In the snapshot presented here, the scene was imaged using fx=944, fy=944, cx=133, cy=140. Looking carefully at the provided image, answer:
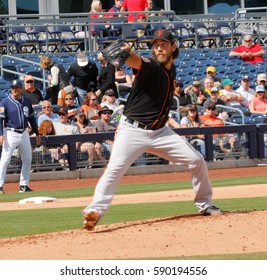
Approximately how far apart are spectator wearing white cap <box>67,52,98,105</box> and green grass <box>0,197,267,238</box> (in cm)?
839

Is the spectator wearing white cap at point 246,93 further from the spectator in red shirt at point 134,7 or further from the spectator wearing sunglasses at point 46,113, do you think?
the spectator wearing sunglasses at point 46,113

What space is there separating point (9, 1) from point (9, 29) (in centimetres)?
Answer: 387

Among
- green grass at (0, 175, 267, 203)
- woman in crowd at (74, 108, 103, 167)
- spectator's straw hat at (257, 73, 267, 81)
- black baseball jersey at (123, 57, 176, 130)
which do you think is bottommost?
green grass at (0, 175, 267, 203)

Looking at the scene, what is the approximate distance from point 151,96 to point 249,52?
16351 mm

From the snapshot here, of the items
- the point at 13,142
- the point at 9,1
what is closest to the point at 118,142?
the point at 13,142

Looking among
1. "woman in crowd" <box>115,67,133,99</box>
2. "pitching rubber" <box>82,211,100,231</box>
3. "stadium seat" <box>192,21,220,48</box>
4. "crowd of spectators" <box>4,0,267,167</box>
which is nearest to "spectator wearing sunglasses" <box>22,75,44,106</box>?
"crowd of spectators" <box>4,0,267,167</box>

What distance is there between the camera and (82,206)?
13086 mm

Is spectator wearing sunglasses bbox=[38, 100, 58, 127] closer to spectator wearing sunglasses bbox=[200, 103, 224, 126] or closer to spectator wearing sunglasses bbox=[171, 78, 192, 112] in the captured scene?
spectator wearing sunglasses bbox=[171, 78, 192, 112]

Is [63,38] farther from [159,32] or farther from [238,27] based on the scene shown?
[159,32]

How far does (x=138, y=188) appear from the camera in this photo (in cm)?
1625

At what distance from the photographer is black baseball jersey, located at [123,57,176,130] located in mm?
→ 9367

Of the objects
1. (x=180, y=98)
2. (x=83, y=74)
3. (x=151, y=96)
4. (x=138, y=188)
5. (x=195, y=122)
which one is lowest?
(x=138, y=188)

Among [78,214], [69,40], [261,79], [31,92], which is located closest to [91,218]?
[78,214]

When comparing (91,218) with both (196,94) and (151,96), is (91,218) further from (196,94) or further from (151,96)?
(196,94)
